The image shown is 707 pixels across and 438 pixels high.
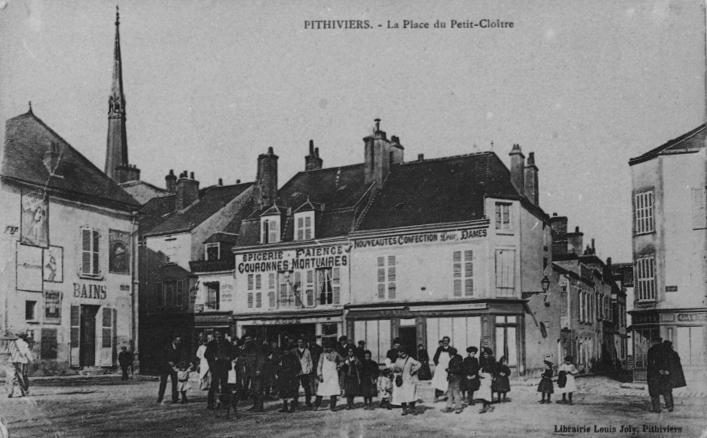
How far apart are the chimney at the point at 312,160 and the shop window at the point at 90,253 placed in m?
4.13

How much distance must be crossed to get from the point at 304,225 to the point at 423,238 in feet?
7.79

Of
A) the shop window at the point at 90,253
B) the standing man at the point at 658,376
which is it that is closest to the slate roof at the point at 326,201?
the shop window at the point at 90,253

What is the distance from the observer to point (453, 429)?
11.7 metres

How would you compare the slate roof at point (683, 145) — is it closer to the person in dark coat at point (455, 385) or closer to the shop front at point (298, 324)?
the person in dark coat at point (455, 385)

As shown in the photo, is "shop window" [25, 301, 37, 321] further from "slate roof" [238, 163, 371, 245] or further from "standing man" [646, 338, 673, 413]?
"standing man" [646, 338, 673, 413]

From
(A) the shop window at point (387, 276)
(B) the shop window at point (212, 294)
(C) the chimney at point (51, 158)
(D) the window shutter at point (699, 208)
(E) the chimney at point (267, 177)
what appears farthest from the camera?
(B) the shop window at point (212, 294)

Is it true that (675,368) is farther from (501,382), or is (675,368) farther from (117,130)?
(117,130)

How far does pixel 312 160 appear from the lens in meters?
13.9

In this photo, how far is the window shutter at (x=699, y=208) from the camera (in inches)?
472

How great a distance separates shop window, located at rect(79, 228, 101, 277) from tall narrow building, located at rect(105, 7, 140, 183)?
118cm

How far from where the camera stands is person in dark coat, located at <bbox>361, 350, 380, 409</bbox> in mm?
13134

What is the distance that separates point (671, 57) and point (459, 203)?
17.2 feet

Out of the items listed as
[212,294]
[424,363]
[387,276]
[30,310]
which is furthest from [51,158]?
[424,363]

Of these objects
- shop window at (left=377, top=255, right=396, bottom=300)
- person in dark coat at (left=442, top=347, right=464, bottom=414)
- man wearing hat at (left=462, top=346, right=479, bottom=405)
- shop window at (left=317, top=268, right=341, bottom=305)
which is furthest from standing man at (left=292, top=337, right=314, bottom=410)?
shop window at (left=377, top=255, right=396, bottom=300)
